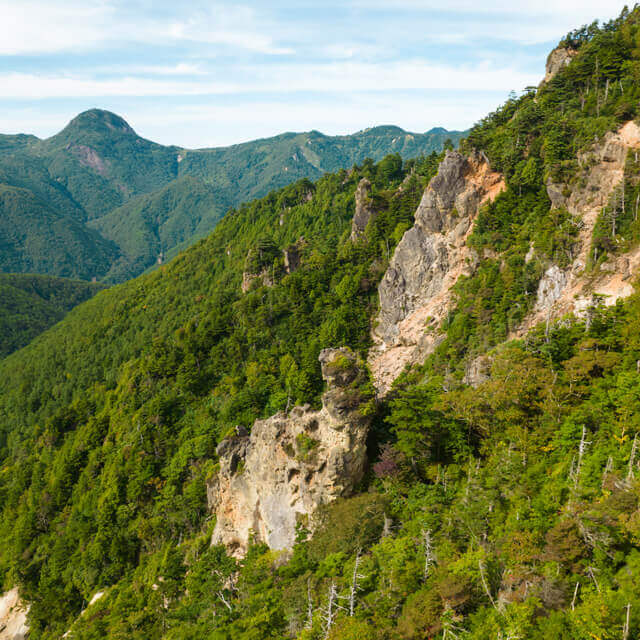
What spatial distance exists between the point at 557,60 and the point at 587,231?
40.7 meters

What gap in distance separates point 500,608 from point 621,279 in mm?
32462

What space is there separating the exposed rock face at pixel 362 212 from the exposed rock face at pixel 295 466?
1975 inches

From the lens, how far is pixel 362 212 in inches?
3297

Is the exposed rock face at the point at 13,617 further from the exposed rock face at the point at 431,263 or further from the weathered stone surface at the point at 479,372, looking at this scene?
the weathered stone surface at the point at 479,372

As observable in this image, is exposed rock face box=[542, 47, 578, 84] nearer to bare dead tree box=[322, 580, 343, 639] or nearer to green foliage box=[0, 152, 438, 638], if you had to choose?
green foliage box=[0, 152, 438, 638]

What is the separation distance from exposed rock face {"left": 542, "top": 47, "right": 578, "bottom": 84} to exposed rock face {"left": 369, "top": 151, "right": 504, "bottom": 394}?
2129cm

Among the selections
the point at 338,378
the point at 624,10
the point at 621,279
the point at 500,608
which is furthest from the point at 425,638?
the point at 624,10

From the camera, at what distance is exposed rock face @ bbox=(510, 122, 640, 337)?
41.3 m

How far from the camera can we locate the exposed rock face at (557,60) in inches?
2628

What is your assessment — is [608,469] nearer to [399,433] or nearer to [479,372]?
[399,433]

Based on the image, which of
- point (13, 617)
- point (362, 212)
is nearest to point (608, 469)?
point (362, 212)

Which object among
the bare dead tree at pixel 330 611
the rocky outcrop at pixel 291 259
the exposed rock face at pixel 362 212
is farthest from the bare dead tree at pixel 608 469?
the rocky outcrop at pixel 291 259

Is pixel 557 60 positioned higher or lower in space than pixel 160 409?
higher

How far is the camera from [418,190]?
80125 mm
